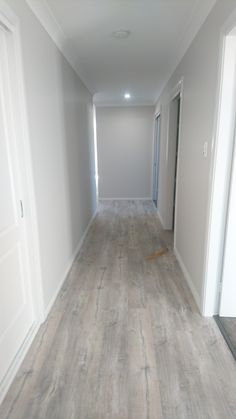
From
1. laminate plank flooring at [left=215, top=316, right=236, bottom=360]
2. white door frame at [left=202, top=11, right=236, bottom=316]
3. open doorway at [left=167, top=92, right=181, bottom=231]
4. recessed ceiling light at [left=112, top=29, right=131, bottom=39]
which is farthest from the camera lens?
open doorway at [left=167, top=92, right=181, bottom=231]

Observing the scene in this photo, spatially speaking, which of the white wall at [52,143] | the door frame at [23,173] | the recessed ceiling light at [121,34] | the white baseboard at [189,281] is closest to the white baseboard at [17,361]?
the door frame at [23,173]

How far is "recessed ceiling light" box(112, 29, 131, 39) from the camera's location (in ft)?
7.45

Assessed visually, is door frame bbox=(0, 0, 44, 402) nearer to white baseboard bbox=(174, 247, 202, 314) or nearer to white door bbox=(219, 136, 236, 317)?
white baseboard bbox=(174, 247, 202, 314)

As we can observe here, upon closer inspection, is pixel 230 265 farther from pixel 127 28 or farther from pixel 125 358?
pixel 127 28

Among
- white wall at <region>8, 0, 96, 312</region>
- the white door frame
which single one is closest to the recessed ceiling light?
white wall at <region>8, 0, 96, 312</region>

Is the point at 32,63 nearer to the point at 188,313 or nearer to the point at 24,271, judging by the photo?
the point at 24,271

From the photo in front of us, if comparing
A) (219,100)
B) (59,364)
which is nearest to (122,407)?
(59,364)

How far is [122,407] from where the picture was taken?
134 cm

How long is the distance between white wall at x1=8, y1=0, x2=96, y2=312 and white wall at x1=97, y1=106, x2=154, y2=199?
2.78 meters

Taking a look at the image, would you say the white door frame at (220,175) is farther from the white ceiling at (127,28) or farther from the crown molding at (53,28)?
the crown molding at (53,28)

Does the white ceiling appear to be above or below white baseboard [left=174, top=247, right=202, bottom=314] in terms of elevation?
above

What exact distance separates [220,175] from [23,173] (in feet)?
4.49

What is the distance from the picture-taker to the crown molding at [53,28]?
179 centimetres

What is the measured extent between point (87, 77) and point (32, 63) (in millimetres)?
2108
